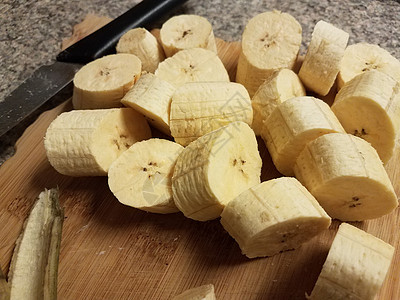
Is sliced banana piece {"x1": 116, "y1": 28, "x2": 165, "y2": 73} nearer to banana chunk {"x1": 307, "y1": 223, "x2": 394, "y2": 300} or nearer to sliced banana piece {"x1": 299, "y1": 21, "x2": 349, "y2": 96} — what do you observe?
sliced banana piece {"x1": 299, "y1": 21, "x2": 349, "y2": 96}

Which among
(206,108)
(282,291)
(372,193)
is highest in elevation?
(206,108)

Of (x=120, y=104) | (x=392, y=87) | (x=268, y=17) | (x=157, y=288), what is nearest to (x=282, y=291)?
(x=157, y=288)

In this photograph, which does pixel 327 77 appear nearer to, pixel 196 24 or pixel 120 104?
pixel 196 24

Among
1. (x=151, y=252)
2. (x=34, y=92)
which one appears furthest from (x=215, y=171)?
(x=34, y=92)

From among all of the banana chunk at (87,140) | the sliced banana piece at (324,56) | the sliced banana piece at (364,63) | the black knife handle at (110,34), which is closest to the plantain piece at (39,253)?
the banana chunk at (87,140)

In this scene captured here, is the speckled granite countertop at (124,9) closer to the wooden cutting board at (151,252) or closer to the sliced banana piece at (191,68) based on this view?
the sliced banana piece at (191,68)
